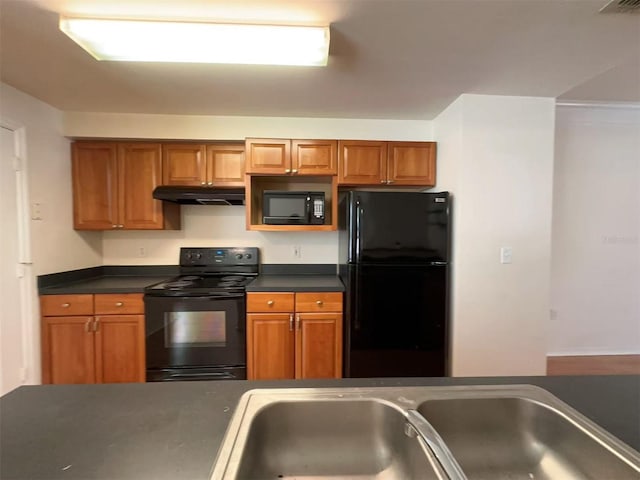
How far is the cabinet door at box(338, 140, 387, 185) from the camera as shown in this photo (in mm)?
2482

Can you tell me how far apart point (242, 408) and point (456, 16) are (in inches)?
66.8

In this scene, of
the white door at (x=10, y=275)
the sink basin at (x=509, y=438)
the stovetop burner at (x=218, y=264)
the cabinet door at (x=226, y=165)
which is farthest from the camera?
the stovetop burner at (x=218, y=264)

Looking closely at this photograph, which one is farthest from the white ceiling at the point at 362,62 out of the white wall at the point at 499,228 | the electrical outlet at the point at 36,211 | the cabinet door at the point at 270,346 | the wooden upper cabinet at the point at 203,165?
the cabinet door at the point at 270,346

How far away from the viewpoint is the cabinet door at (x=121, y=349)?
224 centimetres

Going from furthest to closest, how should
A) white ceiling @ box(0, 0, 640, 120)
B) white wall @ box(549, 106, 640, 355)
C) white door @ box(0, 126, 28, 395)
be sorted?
white wall @ box(549, 106, 640, 355)
white door @ box(0, 126, 28, 395)
white ceiling @ box(0, 0, 640, 120)

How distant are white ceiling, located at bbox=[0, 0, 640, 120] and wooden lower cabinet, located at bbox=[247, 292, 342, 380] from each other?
4.75 feet

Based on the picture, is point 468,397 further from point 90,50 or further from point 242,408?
point 90,50

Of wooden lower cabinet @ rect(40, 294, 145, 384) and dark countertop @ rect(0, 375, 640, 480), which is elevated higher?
dark countertop @ rect(0, 375, 640, 480)

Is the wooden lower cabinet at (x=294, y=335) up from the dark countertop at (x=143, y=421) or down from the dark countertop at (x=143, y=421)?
down

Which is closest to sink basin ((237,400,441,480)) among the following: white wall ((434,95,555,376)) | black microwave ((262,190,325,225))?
white wall ((434,95,555,376))

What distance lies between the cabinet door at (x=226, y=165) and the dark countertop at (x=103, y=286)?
991mm

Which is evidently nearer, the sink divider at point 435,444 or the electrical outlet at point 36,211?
the sink divider at point 435,444

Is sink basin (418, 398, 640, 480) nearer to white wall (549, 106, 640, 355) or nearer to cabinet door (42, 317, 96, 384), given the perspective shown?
cabinet door (42, 317, 96, 384)

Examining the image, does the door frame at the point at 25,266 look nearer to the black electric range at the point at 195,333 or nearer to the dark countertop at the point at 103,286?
the dark countertop at the point at 103,286
